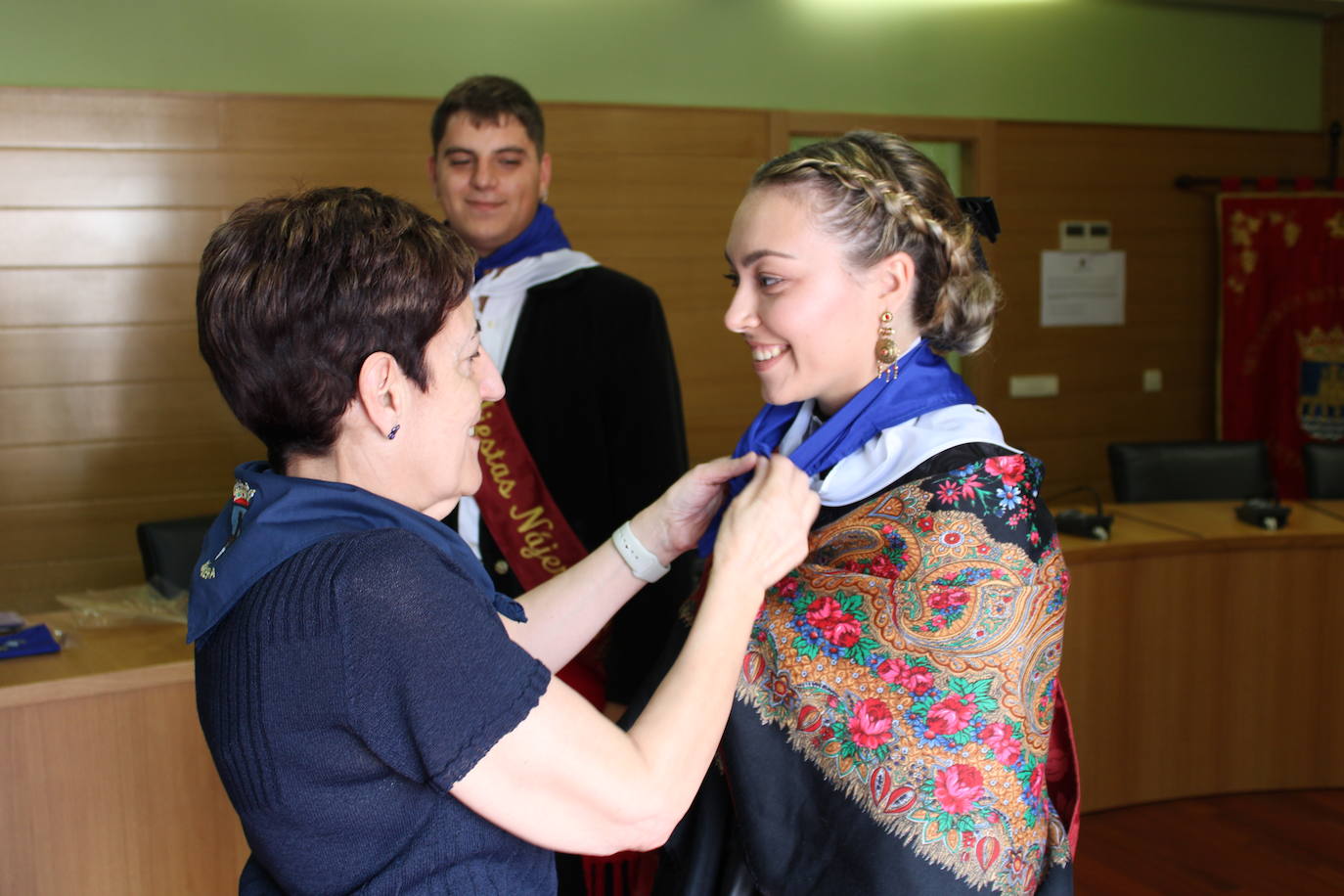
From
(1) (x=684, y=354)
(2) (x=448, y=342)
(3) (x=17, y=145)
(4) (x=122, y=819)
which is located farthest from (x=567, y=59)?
(2) (x=448, y=342)

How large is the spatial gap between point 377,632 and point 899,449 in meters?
0.65

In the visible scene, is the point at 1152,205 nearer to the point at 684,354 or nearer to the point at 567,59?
the point at 684,354

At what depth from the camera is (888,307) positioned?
141cm

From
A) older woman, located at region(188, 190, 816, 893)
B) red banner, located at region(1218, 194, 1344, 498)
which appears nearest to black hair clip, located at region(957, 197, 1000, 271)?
older woman, located at region(188, 190, 816, 893)

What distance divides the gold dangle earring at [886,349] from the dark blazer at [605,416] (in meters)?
0.70

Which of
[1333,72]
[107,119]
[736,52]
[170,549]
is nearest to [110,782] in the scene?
[170,549]

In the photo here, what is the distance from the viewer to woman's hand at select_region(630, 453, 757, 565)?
1.42 metres

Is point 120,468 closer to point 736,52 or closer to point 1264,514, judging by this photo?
point 736,52

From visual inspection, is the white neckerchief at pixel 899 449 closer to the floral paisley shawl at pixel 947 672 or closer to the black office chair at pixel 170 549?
the floral paisley shawl at pixel 947 672

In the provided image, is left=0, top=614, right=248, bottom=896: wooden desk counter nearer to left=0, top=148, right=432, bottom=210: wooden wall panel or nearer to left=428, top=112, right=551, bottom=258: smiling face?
left=428, top=112, right=551, bottom=258: smiling face

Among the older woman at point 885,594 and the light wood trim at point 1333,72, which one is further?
the light wood trim at point 1333,72

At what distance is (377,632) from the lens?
90 centimetres

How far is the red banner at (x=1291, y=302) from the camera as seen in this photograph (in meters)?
5.59

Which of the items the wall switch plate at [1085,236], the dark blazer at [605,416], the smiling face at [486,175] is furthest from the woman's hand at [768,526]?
the wall switch plate at [1085,236]
